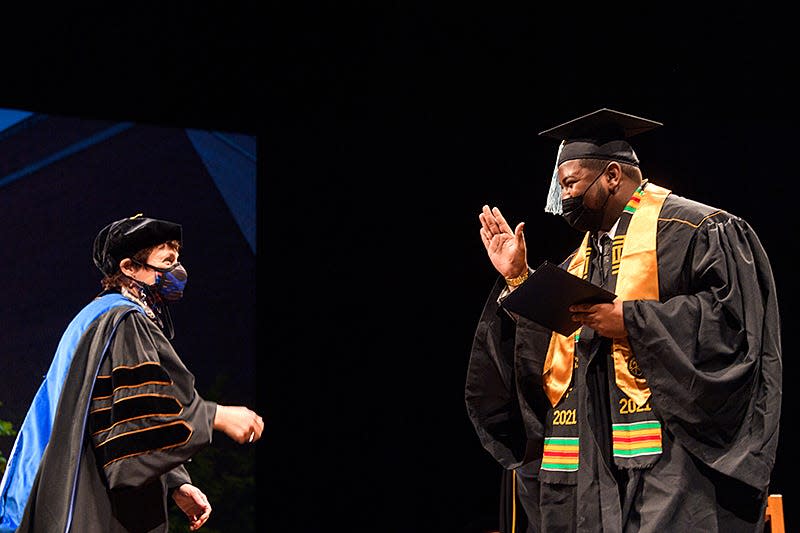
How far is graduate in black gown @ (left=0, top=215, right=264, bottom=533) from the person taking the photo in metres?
2.93

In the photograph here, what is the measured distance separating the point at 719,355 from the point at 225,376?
292cm

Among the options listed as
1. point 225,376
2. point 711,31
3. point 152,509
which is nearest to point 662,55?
point 711,31

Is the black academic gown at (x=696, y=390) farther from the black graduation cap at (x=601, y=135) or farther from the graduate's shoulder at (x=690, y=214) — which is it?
the black graduation cap at (x=601, y=135)

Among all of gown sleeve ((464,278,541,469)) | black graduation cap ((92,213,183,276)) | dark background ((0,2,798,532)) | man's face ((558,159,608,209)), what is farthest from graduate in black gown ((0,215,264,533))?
dark background ((0,2,798,532))

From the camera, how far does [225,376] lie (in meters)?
4.95

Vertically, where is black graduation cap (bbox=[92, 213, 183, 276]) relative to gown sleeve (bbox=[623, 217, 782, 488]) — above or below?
above

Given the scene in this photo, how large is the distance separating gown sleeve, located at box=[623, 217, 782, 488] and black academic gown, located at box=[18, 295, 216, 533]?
136 cm

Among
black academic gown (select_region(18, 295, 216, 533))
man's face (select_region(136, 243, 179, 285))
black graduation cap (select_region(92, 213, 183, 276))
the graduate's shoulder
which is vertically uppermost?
the graduate's shoulder

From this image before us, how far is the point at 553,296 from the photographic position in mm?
2613

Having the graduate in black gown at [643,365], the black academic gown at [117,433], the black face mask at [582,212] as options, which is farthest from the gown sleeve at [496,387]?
the black academic gown at [117,433]

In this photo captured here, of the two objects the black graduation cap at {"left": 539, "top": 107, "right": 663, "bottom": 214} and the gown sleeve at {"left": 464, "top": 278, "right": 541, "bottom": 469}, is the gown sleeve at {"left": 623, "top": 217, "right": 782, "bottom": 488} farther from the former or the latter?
the gown sleeve at {"left": 464, "top": 278, "right": 541, "bottom": 469}

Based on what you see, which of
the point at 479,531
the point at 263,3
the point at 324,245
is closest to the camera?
the point at 479,531

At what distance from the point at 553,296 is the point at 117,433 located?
133cm

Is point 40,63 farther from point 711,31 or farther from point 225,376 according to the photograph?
point 711,31
